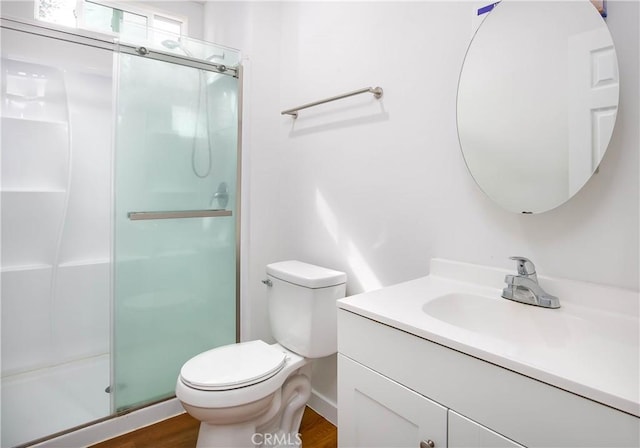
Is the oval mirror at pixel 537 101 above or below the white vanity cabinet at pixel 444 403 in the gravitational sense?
above

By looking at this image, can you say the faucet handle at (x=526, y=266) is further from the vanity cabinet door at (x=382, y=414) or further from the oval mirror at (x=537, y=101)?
the vanity cabinet door at (x=382, y=414)

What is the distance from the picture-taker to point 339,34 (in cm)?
170

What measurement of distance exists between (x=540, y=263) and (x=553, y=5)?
2.50 feet

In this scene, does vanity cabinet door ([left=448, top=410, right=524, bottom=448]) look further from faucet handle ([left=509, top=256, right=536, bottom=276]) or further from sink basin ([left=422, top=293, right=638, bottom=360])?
faucet handle ([left=509, top=256, right=536, bottom=276])

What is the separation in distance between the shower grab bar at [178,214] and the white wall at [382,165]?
0.17 meters

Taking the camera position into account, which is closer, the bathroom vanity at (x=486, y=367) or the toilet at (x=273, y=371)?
the bathroom vanity at (x=486, y=367)

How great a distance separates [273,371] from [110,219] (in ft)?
3.63

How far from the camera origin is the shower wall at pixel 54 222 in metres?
1.98

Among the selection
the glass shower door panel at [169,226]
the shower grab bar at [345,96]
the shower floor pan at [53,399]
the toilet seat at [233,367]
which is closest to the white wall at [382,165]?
the shower grab bar at [345,96]

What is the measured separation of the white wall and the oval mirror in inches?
1.8

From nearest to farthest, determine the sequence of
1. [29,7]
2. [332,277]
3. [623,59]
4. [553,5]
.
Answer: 1. [623,59]
2. [553,5]
3. [332,277]
4. [29,7]

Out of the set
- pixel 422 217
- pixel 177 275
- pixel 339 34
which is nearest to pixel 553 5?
pixel 422 217

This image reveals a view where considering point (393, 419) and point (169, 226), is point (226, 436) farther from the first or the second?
point (169, 226)

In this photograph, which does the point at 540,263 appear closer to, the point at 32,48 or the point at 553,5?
the point at 553,5
